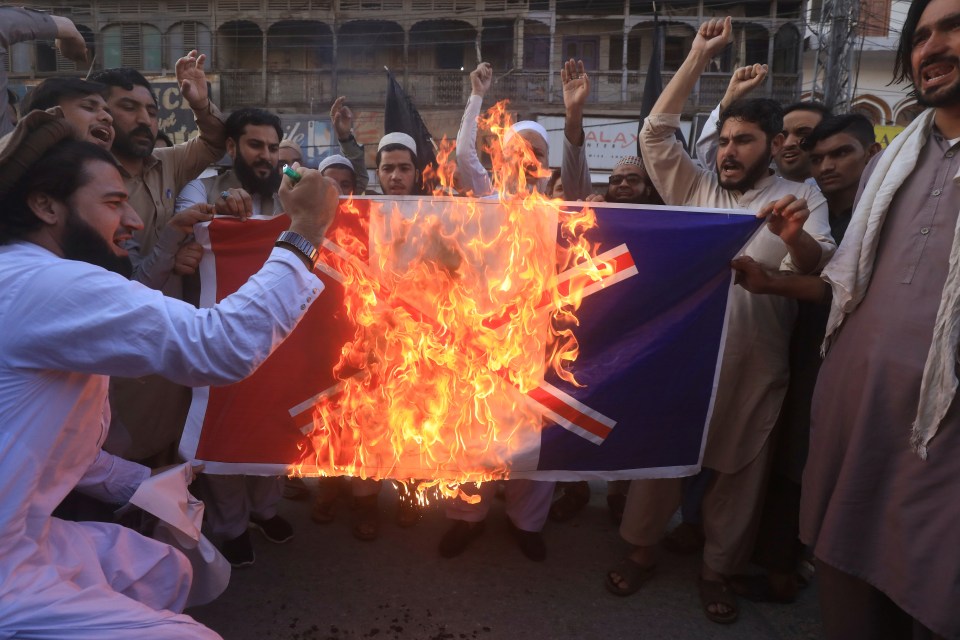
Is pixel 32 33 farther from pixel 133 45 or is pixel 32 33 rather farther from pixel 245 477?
pixel 133 45

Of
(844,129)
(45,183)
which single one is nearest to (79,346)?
(45,183)

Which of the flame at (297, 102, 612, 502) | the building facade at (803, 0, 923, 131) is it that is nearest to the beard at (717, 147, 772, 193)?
the flame at (297, 102, 612, 502)

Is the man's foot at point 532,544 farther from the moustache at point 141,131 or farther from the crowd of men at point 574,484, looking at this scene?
the moustache at point 141,131

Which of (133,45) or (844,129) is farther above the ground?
(133,45)

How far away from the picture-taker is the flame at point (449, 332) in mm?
3244

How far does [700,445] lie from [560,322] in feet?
3.31

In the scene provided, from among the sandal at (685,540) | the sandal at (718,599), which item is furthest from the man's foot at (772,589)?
the sandal at (685,540)

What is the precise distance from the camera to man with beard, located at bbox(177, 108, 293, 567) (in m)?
3.58

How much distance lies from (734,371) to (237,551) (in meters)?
3.00

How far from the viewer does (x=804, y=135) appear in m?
4.21

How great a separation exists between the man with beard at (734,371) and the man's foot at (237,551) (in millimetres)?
2103

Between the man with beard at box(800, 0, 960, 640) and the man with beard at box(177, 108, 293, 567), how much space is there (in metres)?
2.95

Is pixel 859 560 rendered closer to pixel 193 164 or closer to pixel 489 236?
pixel 489 236

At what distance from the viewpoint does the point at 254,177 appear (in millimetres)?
4039
